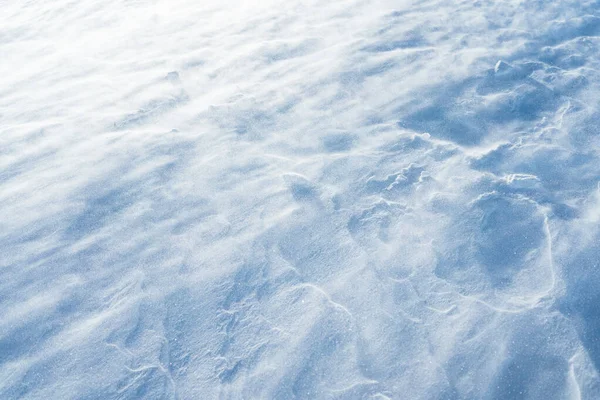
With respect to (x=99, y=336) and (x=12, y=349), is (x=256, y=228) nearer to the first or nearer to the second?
(x=99, y=336)

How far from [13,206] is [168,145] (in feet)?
3.05

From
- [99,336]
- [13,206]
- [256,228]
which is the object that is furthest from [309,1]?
[99,336]

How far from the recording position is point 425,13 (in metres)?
3.89

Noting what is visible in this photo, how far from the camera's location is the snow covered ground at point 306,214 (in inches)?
68.7

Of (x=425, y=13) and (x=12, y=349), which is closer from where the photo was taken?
(x=12, y=349)

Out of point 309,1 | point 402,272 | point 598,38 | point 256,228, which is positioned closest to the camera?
point 402,272

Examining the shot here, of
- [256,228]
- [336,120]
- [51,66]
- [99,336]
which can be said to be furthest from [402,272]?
[51,66]

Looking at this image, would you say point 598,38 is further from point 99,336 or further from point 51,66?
point 51,66

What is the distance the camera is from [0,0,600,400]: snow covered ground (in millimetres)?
1744

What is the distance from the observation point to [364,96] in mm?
3002

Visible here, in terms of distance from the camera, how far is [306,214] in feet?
7.40

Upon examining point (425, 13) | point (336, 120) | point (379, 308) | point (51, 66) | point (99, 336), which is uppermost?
point (51, 66)

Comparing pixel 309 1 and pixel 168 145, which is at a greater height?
pixel 309 1

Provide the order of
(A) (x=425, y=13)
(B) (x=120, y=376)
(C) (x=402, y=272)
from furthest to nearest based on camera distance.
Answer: (A) (x=425, y=13)
(C) (x=402, y=272)
(B) (x=120, y=376)
